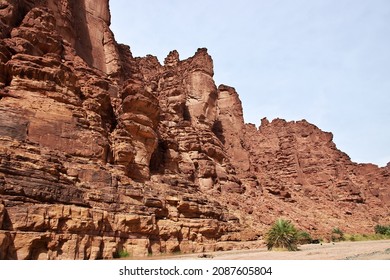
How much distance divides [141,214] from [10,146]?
29.4 feet

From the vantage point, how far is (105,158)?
83.1ft

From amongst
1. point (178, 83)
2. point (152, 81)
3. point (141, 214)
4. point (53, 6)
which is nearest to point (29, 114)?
point (141, 214)

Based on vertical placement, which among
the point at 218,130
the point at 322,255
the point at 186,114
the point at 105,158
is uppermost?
the point at 186,114

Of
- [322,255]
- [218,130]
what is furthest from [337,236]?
[322,255]

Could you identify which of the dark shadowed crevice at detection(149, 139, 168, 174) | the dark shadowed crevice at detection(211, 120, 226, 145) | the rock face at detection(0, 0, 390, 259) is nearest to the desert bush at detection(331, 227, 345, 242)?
the rock face at detection(0, 0, 390, 259)

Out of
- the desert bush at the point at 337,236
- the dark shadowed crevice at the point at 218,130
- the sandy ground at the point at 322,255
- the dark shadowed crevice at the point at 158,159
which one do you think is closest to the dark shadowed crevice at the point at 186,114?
the dark shadowed crevice at the point at 218,130

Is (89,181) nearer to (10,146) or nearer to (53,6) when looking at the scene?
(10,146)

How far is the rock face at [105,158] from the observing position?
17234mm

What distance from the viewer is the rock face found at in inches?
679

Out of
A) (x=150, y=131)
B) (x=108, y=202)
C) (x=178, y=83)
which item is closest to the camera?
(x=108, y=202)

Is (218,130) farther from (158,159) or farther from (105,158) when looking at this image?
(105,158)

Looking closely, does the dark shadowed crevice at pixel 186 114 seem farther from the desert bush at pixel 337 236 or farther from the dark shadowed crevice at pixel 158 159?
the desert bush at pixel 337 236

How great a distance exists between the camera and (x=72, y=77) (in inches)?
1043

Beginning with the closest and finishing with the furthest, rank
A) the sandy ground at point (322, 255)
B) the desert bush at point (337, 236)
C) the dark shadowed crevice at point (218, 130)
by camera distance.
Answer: the sandy ground at point (322, 255) < the desert bush at point (337, 236) < the dark shadowed crevice at point (218, 130)
